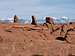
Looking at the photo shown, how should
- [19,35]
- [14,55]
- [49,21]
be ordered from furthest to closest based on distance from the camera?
[49,21] → [19,35] → [14,55]

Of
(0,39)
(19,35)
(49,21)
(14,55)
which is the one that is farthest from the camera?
(49,21)

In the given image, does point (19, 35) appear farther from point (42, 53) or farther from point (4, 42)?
point (42, 53)

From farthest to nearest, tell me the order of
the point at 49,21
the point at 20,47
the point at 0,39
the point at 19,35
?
the point at 49,21 < the point at 19,35 < the point at 0,39 < the point at 20,47

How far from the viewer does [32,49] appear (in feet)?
34.3

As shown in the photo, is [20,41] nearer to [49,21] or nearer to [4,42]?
[4,42]

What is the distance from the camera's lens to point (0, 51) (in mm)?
9750

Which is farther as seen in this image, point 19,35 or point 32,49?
point 19,35

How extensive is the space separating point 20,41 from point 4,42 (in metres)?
0.66

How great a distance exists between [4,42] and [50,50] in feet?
6.32

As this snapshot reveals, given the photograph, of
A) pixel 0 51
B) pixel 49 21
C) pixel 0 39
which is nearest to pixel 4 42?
pixel 0 39

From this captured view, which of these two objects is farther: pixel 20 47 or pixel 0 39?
pixel 0 39

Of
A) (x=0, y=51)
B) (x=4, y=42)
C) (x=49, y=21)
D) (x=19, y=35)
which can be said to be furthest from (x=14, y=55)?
(x=49, y=21)

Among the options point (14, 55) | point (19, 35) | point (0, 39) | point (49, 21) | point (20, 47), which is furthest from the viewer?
point (49, 21)

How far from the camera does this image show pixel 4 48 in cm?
1005
